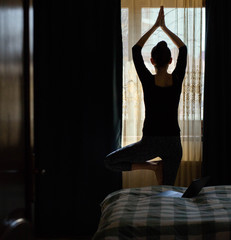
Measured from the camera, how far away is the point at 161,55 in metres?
2.81

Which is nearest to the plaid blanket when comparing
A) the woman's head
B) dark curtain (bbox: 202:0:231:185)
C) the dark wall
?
the dark wall

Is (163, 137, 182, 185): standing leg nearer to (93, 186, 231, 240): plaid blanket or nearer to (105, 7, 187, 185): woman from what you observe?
(105, 7, 187, 185): woman

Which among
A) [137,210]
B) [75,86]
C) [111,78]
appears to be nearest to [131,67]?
[111,78]

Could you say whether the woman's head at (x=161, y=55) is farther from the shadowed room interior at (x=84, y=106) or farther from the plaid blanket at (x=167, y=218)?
the plaid blanket at (x=167, y=218)

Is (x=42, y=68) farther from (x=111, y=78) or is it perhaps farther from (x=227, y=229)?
(x=227, y=229)

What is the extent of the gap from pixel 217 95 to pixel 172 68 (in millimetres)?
453

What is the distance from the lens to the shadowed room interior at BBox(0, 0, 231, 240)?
3.67 meters

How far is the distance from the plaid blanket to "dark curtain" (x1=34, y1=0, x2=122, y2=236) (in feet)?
5.63

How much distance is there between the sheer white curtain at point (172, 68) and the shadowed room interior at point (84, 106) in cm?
7

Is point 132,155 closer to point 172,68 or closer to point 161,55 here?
point 161,55

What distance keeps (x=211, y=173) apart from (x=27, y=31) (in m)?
2.81

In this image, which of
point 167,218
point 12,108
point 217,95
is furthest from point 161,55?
point 12,108

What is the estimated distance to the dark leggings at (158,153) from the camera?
2.91m

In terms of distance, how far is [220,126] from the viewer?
12.1ft
